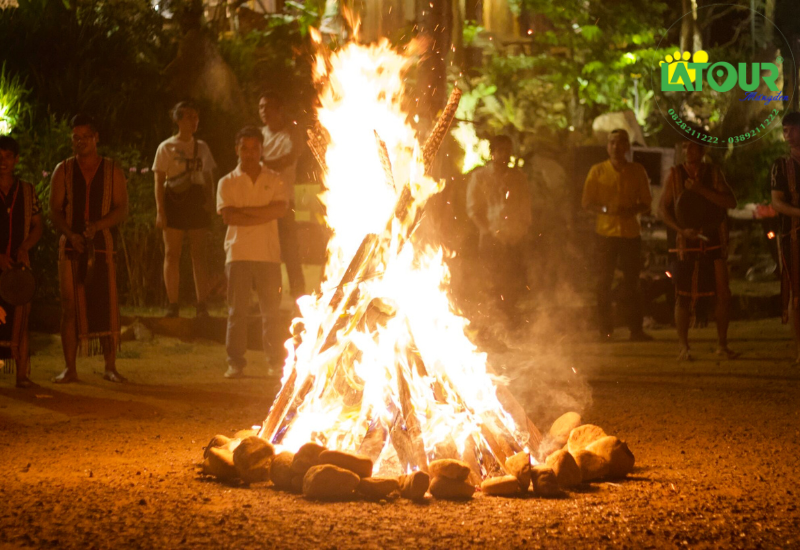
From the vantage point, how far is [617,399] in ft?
24.0

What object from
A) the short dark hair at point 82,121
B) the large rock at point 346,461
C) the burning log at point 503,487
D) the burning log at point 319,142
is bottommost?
the burning log at point 503,487

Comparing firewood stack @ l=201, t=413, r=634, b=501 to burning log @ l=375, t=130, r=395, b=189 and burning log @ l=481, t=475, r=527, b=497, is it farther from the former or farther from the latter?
burning log @ l=375, t=130, r=395, b=189

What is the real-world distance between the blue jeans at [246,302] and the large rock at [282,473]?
3.74m

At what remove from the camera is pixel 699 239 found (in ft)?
30.3

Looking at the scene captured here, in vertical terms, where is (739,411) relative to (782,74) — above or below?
below

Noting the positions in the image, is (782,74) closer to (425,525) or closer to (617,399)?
(617,399)

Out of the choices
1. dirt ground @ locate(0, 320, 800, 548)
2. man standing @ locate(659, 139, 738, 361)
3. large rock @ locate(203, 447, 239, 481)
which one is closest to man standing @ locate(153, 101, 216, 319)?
dirt ground @ locate(0, 320, 800, 548)

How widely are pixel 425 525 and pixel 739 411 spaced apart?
3.61 meters

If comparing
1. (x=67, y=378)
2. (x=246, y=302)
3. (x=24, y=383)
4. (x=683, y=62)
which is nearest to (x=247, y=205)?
(x=246, y=302)

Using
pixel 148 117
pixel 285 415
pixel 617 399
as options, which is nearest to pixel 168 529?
pixel 285 415

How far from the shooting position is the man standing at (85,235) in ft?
25.4

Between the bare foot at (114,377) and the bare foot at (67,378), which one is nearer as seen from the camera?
the bare foot at (67,378)

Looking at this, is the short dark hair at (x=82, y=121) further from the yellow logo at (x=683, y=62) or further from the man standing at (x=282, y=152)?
the yellow logo at (x=683, y=62)

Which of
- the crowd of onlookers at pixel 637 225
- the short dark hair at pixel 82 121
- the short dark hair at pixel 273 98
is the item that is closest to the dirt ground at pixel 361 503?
the crowd of onlookers at pixel 637 225
